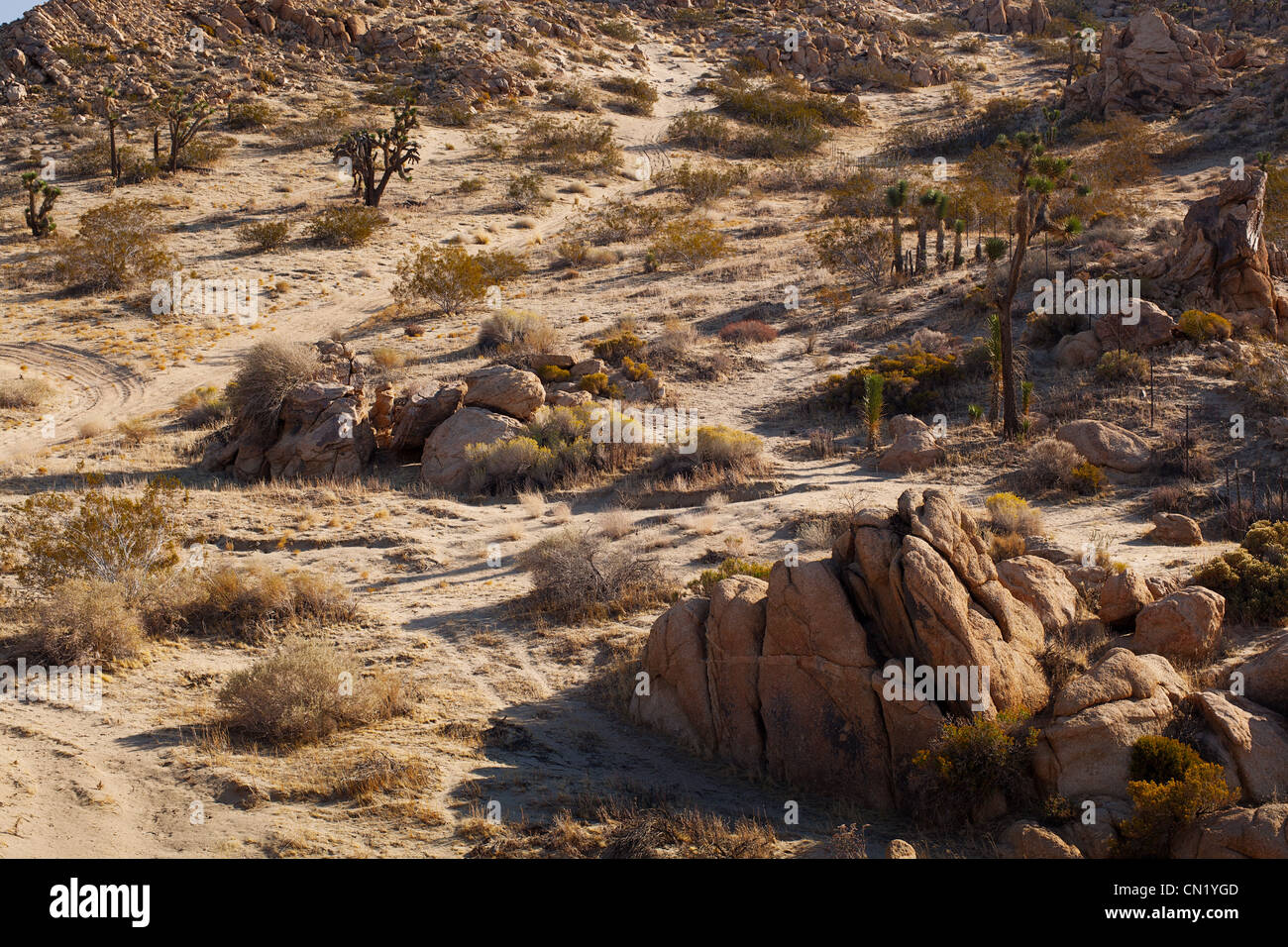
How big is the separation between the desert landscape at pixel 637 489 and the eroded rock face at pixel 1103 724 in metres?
0.03

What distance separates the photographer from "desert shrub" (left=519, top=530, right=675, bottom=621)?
36.4ft

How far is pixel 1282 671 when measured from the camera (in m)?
7.23

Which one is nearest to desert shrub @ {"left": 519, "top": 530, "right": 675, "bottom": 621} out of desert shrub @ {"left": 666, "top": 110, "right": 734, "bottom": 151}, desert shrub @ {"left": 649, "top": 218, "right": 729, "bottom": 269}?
desert shrub @ {"left": 649, "top": 218, "right": 729, "bottom": 269}

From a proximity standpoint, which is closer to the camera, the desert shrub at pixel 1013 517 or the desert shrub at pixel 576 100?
the desert shrub at pixel 1013 517

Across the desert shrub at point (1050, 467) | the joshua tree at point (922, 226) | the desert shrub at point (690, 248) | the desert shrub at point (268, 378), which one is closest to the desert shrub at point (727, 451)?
the desert shrub at point (1050, 467)

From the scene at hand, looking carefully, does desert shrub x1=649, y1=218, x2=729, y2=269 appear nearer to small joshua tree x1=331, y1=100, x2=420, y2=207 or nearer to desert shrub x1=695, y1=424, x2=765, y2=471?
small joshua tree x1=331, y1=100, x2=420, y2=207

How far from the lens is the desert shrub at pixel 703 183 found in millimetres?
37281

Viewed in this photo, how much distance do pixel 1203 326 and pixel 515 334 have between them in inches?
589

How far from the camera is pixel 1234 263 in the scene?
18.9 m

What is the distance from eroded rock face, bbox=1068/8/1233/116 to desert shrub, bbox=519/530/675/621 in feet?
131

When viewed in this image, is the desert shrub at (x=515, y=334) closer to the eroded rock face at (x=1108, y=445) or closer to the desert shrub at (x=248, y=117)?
the eroded rock face at (x=1108, y=445)

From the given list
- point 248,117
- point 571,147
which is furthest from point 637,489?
point 248,117

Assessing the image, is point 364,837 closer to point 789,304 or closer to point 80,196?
point 789,304

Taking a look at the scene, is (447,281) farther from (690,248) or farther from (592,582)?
(592,582)
